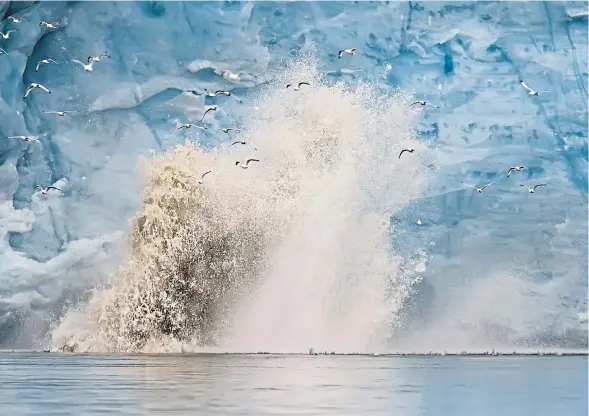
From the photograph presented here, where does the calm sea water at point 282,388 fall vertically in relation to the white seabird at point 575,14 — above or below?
above

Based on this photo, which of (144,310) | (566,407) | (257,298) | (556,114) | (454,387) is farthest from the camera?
(556,114)

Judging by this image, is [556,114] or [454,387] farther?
[556,114]

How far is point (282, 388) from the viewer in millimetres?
33750

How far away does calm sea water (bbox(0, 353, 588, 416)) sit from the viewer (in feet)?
91.4

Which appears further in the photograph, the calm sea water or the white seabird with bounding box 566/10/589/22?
the white seabird with bounding box 566/10/589/22

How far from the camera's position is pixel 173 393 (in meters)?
31.2

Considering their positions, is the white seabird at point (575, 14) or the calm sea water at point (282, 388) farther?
the white seabird at point (575, 14)

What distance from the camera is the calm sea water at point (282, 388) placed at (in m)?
27.9

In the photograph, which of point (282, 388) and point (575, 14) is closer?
point (282, 388)

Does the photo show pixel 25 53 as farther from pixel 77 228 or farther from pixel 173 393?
pixel 173 393

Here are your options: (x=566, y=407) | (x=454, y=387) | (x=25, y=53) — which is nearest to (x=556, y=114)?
(x=25, y=53)

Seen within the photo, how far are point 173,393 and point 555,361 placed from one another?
3086cm

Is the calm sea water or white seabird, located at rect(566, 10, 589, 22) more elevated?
the calm sea water

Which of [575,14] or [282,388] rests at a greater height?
[282,388]
